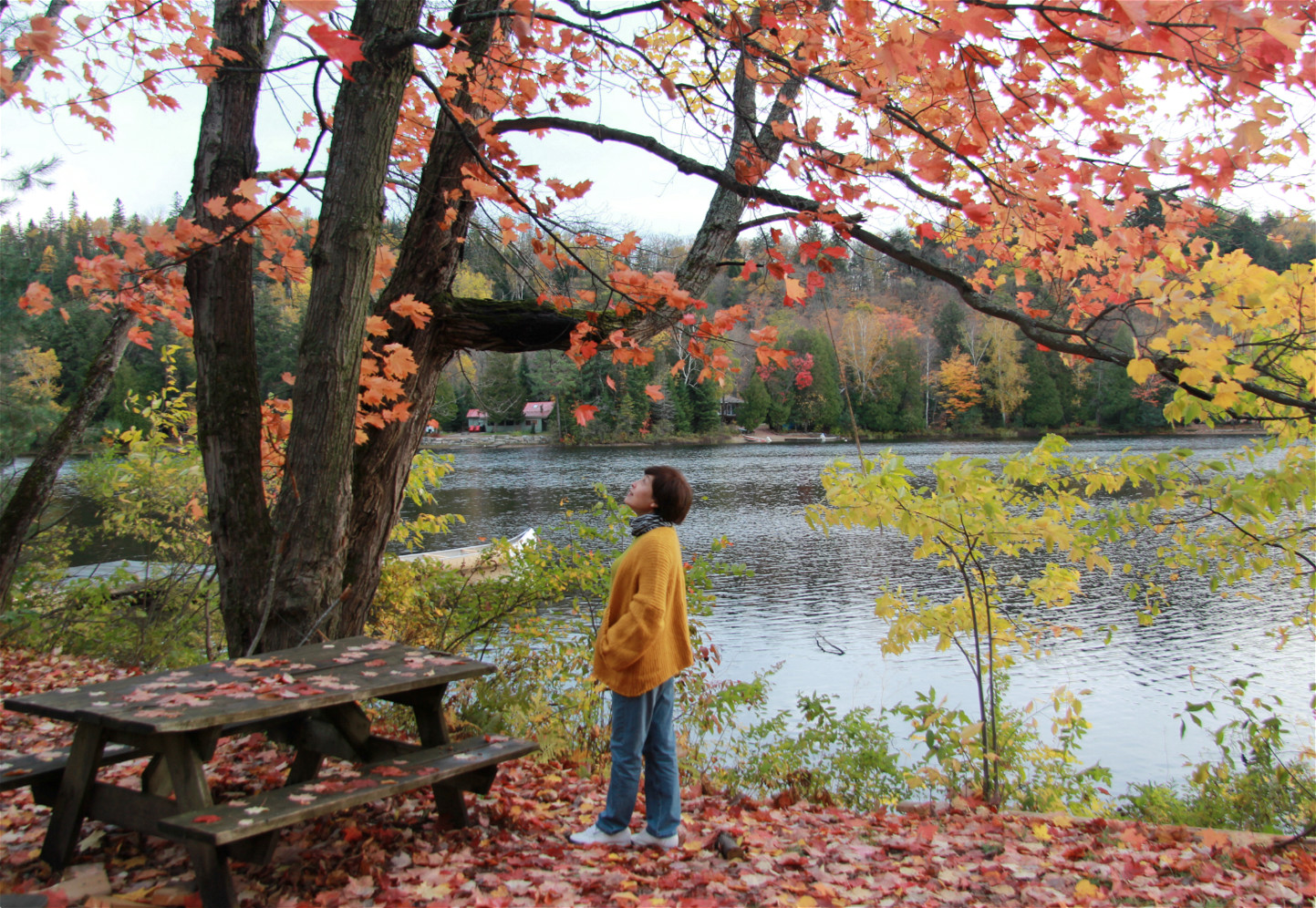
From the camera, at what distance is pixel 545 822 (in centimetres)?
364

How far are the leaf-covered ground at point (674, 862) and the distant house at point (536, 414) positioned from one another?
5111 cm

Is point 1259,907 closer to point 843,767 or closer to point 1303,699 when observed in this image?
point 843,767

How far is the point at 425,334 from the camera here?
15.2 ft

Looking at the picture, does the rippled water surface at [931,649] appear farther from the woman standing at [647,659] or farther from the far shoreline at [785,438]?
the far shoreline at [785,438]

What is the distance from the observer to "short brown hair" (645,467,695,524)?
3350 millimetres

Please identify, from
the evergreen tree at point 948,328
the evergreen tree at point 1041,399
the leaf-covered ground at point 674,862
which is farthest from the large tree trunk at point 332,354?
the evergreen tree at point 948,328

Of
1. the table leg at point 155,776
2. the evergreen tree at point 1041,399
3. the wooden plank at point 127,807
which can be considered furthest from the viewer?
the evergreen tree at point 1041,399

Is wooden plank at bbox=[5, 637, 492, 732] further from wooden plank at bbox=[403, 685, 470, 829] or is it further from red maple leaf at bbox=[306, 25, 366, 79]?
red maple leaf at bbox=[306, 25, 366, 79]

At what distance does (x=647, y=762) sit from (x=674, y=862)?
390 millimetres

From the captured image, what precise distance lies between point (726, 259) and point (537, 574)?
3096 millimetres

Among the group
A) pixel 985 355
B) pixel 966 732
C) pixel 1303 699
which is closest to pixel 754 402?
pixel 985 355

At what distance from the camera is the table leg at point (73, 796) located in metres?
2.70

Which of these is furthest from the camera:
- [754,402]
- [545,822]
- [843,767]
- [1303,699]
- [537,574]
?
[754,402]

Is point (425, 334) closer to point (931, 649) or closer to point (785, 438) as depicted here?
point (931, 649)
